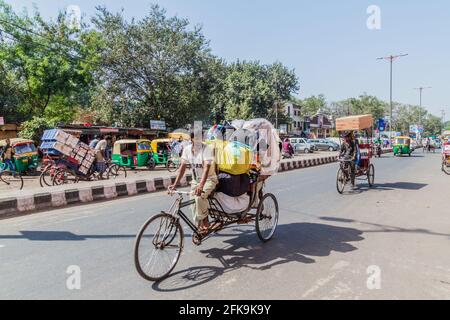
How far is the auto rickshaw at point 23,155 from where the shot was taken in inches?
646

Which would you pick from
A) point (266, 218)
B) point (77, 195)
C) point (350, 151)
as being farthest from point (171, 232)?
point (350, 151)

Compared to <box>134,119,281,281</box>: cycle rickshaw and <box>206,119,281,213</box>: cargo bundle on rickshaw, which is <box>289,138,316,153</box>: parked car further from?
<box>134,119,281,281</box>: cycle rickshaw

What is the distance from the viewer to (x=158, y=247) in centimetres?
444

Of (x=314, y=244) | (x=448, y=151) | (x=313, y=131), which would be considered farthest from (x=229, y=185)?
(x=313, y=131)

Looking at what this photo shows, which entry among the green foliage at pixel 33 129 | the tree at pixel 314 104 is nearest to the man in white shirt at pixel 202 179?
the green foliage at pixel 33 129

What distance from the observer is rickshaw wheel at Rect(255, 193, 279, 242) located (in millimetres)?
5793

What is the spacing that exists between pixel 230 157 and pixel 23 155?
14604 mm

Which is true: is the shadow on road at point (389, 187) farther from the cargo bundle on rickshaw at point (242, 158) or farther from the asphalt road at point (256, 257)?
the cargo bundle on rickshaw at point (242, 158)

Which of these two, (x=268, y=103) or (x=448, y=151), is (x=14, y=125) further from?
(x=448, y=151)

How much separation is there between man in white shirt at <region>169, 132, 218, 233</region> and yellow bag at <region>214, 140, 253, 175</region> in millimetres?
184

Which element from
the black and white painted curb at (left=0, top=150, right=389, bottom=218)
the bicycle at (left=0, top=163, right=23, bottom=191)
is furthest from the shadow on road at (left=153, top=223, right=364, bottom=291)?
the bicycle at (left=0, top=163, right=23, bottom=191)

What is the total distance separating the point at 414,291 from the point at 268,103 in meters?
40.8

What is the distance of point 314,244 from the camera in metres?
5.74

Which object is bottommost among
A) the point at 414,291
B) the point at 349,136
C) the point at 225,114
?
the point at 414,291
